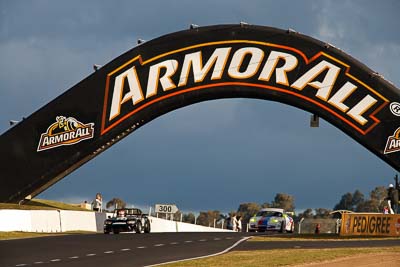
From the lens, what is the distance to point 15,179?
48.1 meters

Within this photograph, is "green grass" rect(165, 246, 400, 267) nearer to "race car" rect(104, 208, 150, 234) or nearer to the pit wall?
"race car" rect(104, 208, 150, 234)

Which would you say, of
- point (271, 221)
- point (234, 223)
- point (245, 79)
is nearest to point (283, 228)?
point (271, 221)

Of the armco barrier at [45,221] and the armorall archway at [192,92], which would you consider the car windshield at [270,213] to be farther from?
the armco barrier at [45,221]

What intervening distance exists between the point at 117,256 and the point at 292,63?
24.2 meters

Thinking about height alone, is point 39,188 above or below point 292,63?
below

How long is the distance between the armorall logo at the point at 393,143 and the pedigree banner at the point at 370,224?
26.4 feet

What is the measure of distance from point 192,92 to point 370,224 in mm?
14731

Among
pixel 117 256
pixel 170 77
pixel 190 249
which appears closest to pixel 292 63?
pixel 170 77

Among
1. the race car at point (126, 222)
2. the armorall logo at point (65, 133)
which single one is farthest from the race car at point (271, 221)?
the armorall logo at point (65, 133)

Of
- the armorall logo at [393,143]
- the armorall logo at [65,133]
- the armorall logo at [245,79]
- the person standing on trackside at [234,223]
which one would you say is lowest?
the person standing on trackside at [234,223]

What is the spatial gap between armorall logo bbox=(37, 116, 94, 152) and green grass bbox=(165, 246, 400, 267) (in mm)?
23137

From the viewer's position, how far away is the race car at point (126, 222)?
131 feet

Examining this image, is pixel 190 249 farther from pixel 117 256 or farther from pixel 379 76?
pixel 379 76

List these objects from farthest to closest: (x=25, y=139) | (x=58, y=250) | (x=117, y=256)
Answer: (x=25, y=139), (x=58, y=250), (x=117, y=256)
